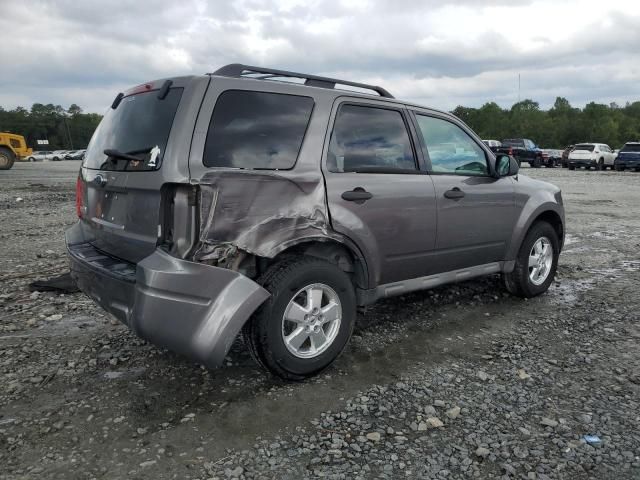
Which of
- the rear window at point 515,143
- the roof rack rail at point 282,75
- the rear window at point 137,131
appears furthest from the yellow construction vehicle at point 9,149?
the rear window at point 515,143

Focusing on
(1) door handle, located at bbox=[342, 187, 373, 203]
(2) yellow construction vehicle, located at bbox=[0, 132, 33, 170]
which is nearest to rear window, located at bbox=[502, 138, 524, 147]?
(2) yellow construction vehicle, located at bbox=[0, 132, 33, 170]

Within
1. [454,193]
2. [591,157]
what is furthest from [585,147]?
[454,193]

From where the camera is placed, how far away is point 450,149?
14.5ft

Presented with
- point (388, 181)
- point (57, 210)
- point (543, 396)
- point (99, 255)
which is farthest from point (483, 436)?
point (57, 210)

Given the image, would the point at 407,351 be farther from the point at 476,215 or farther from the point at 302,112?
the point at 302,112

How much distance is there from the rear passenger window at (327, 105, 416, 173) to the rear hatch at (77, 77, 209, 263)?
39.4 inches

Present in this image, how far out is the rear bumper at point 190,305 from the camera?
2859 millimetres

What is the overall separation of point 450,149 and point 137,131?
8.12ft

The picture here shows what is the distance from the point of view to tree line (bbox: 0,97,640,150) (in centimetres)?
8869

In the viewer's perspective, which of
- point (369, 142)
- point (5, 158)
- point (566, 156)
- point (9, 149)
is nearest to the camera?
point (369, 142)

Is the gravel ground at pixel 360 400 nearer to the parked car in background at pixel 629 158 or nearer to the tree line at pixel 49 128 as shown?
the parked car in background at pixel 629 158

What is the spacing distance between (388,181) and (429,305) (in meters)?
1.65

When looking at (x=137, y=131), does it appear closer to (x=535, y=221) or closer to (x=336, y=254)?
(x=336, y=254)

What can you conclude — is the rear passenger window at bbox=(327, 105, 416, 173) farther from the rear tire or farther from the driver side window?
Answer: the rear tire
